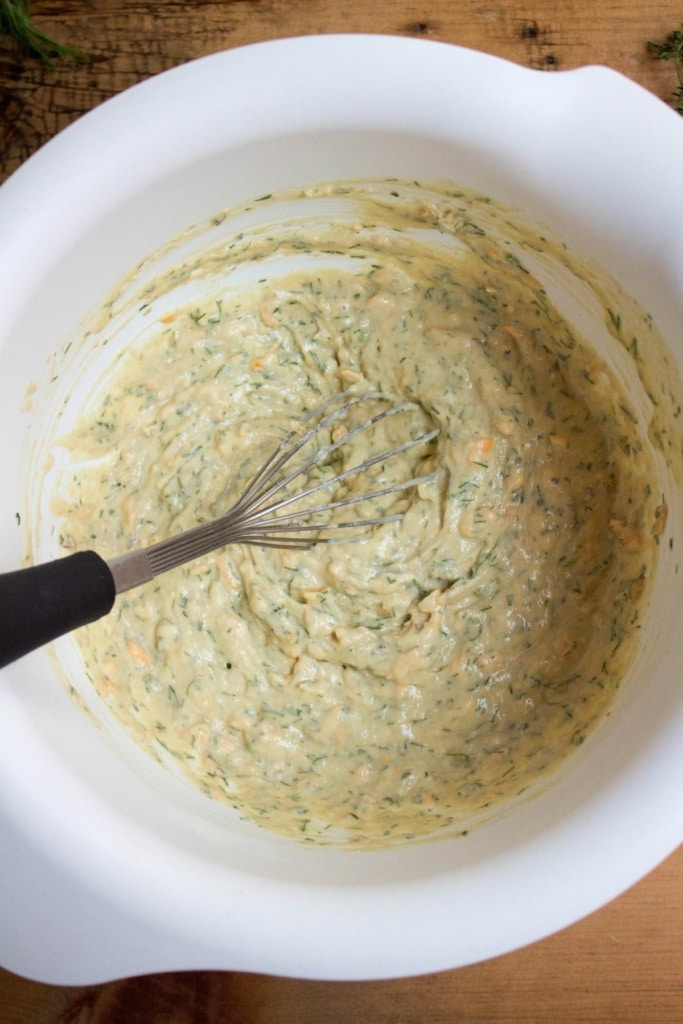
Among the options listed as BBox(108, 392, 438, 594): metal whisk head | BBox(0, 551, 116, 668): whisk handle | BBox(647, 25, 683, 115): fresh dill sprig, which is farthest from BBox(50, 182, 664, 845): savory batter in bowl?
BBox(647, 25, 683, 115): fresh dill sprig

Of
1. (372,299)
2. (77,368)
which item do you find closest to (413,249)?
(372,299)

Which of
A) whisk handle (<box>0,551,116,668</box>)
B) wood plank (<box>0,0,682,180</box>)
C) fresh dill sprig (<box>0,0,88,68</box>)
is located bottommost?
whisk handle (<box>0,551,116,668</box>)

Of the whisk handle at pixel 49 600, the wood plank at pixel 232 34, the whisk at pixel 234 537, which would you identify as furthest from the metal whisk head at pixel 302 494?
the wood plank at pixel 232 34

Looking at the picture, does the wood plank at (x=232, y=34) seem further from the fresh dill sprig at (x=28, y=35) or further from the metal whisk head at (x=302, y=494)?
the metal whisk head at (x=302, y=494)

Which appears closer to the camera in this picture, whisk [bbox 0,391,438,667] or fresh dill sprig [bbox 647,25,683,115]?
whisk [bbox 0,391,438,667]

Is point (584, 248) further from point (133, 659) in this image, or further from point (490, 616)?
point (133, 659)

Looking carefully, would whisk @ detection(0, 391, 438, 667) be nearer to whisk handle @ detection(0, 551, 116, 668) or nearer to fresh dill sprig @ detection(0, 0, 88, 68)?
whisk handle @ detection(0, 551, 116, 668)
